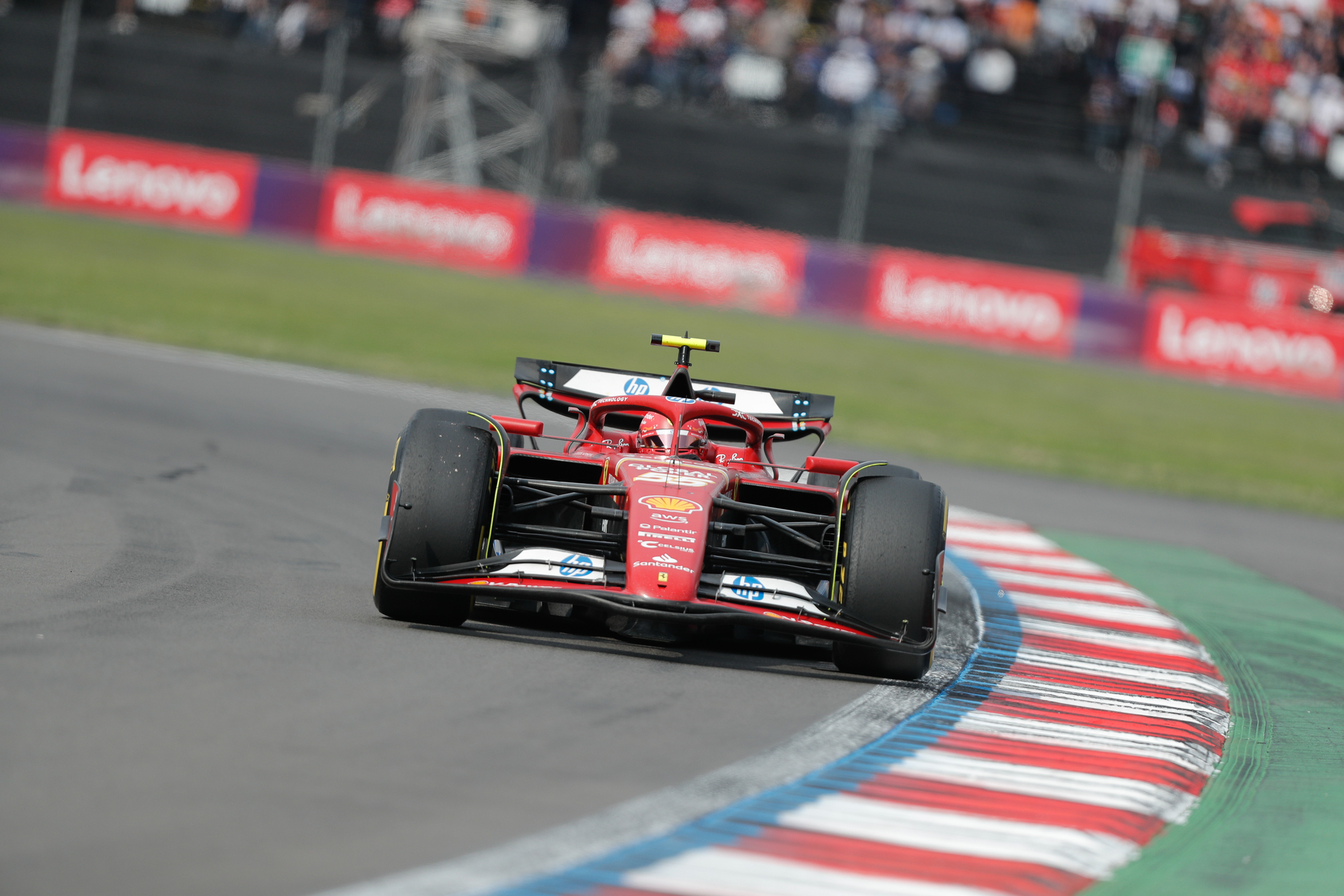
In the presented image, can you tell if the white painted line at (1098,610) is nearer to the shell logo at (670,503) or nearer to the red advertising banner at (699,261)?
the shell logo at (670,503)

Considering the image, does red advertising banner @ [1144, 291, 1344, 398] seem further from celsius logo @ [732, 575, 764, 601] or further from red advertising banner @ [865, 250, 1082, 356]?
celsius logo @ [732, 575, 764, 601]

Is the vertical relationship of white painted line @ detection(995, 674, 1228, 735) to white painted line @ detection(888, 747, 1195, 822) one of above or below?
below

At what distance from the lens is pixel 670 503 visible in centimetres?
651

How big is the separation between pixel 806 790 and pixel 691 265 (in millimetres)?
22260

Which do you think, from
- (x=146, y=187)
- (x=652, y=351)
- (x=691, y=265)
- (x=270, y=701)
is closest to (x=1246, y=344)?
(x=691, y=265)

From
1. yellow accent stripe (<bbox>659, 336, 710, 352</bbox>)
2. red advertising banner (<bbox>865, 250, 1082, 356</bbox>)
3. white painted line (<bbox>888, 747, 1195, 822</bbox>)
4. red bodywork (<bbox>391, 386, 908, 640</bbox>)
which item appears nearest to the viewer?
white painted line (<bbox>888, 747, 1195, 822</bbox>)

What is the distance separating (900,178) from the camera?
28.7 meters

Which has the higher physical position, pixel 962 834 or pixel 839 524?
pixel 839 524

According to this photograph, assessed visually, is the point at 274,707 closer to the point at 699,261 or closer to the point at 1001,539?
the point at 1001,539

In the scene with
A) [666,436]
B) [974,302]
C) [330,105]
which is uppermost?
[330,105]

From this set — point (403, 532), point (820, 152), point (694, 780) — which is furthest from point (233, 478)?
point (820, 152)

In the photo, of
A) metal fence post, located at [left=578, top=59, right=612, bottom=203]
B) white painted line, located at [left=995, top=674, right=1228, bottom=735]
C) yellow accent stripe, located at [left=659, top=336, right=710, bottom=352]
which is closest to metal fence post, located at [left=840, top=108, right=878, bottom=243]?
metal fence post, located at [left=578, top=59, right=612, bottom=203]

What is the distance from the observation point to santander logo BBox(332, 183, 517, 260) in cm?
2728

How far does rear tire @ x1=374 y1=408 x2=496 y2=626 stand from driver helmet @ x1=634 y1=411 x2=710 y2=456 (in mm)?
→ 985
